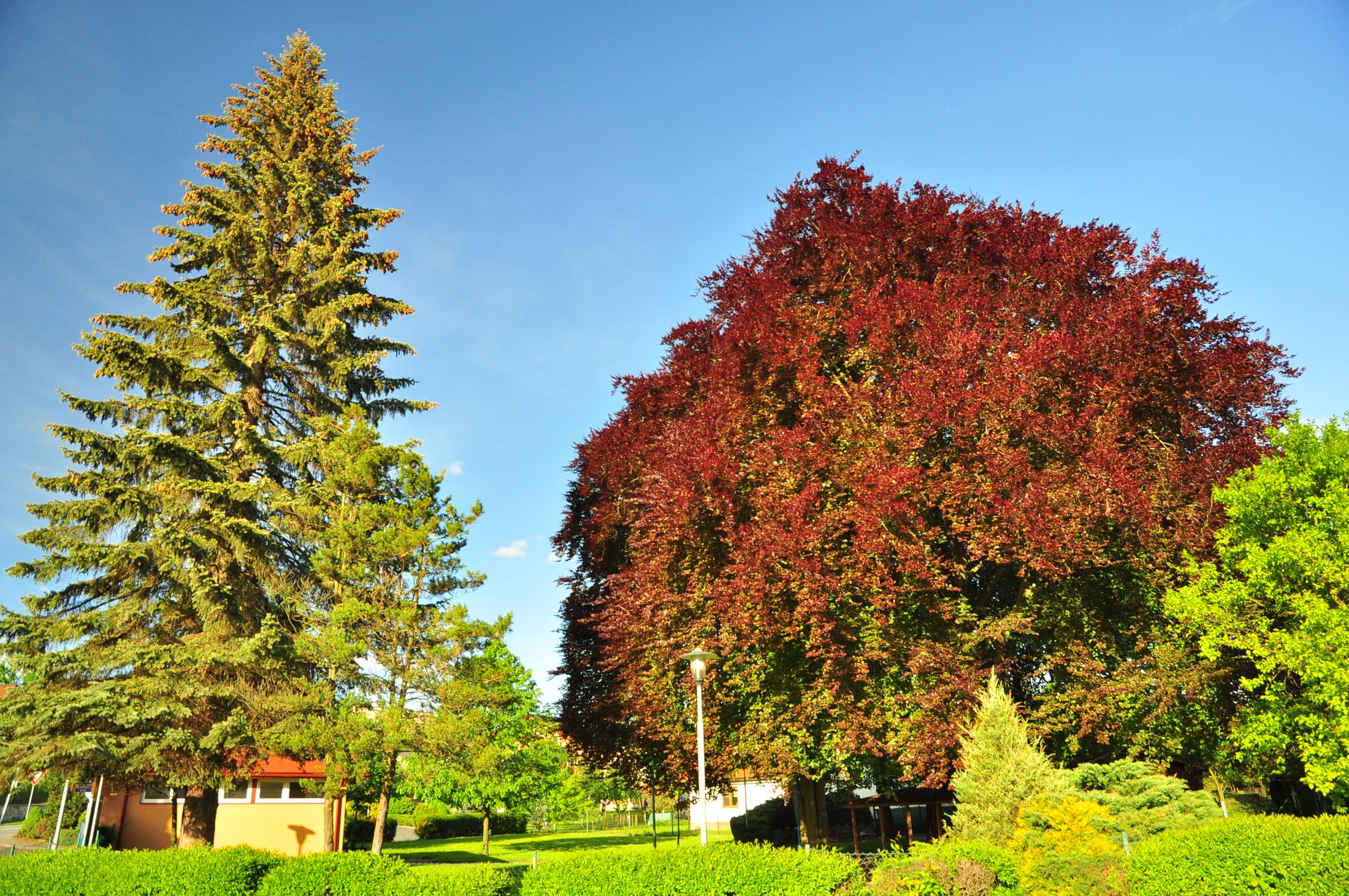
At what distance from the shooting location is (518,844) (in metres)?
41.7

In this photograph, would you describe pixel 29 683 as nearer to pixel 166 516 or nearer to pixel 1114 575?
pixel 166 516

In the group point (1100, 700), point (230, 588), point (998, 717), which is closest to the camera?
point (998, 717)

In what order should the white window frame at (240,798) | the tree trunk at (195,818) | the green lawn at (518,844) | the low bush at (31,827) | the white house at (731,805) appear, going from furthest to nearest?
1. the white house at (731,805)
2. the low bush at (31,827)
3. the green lawn at (518,844)
4. the white window frame at (240,798)
5. the tree trunk at (195,818)

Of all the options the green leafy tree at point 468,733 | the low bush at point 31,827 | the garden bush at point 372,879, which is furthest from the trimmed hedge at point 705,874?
the low bush at point 31,827

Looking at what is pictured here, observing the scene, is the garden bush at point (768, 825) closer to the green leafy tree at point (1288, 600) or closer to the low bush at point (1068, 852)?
the green leafy tree at point (1288, 600)

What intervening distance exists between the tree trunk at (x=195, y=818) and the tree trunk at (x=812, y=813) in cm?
1520

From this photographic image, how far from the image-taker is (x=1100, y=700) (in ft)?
50.3

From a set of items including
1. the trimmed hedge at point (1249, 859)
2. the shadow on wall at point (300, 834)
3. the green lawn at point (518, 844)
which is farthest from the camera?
the green lawn at point (518, 844)

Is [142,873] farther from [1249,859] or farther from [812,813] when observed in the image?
[1249,859]

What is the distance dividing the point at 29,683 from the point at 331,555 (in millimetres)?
7534

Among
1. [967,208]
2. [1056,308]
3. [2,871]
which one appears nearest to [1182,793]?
[1056,308]

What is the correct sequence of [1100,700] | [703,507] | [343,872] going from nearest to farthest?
[343,872]
[1100,700]
[703,507]

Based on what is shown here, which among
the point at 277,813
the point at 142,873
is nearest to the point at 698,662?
the point at 142,873

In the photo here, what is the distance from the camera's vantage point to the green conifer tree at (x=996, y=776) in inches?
508
